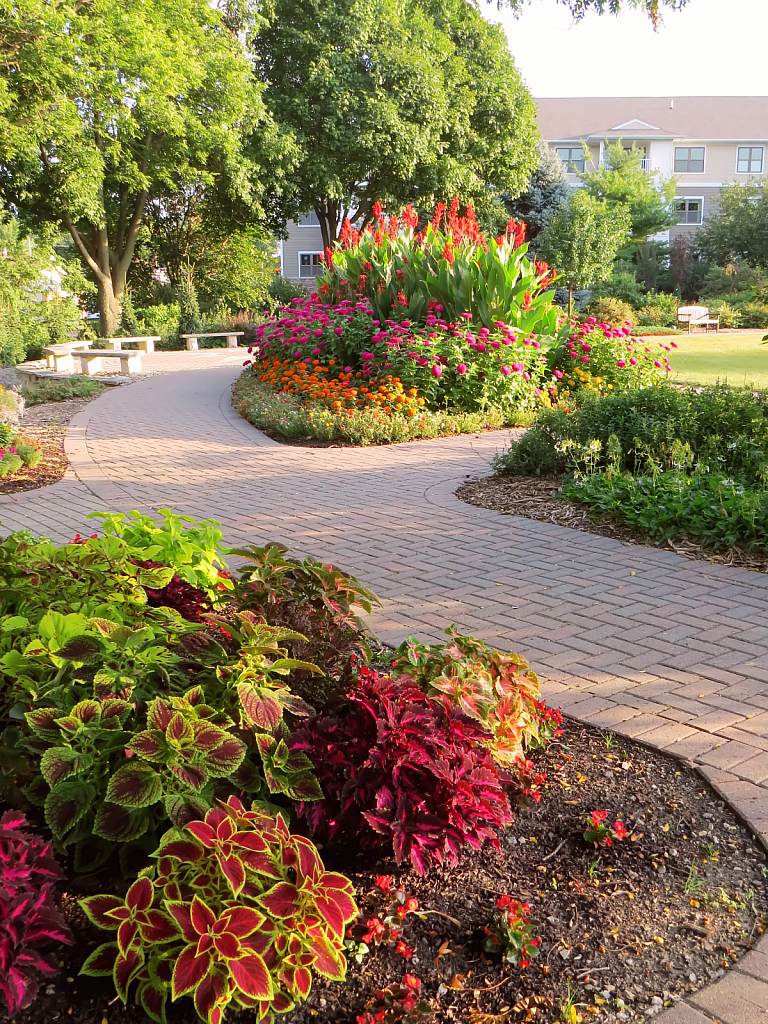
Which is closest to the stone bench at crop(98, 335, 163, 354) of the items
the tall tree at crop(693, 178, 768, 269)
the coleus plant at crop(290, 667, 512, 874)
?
the coleus plant at crop(290, 667, 512, 874)

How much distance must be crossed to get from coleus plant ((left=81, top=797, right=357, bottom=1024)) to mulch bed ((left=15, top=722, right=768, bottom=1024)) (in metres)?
0.11

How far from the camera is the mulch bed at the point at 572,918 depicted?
197 centimetres

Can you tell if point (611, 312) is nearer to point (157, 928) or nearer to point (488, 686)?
point (488, 686)

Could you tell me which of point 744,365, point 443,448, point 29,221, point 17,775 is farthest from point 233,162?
point 17,775

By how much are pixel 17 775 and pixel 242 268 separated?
3235 centimetres

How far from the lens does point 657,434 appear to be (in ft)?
23.0

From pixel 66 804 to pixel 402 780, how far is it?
84 cm

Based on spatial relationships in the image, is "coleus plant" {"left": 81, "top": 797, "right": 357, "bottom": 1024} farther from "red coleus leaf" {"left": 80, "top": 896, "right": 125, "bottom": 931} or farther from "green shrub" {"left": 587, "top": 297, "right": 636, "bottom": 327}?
"green shrub" {"left": 587, "top": 297, "right": 636, "bottom": 327}

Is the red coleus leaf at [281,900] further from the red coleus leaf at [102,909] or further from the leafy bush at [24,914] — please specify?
the leafy bush at [24,914]

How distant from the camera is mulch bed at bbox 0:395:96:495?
8.09 m

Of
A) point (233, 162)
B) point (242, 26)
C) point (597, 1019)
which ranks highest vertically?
point (242, 26)

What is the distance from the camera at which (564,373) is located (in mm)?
11695

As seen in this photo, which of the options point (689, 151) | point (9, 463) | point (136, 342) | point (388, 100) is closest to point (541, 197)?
point (388, 100)

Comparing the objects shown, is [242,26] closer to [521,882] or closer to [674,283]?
[674,283]
